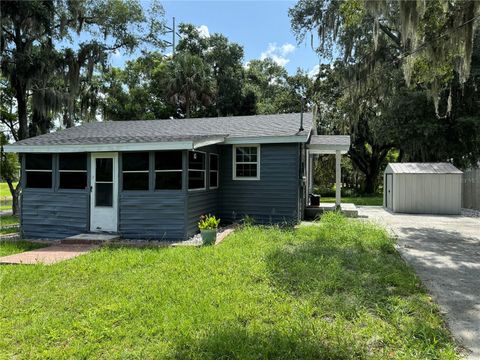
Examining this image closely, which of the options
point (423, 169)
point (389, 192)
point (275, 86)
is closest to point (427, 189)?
point (423, 169)

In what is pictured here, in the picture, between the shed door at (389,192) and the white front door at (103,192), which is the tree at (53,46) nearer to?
the white front door at (103,192)

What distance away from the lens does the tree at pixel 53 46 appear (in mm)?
13133

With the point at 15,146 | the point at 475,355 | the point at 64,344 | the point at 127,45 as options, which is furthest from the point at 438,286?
the point at 127,45

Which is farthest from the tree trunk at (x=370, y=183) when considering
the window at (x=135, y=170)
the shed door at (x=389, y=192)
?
the window at (x=135, y=170)

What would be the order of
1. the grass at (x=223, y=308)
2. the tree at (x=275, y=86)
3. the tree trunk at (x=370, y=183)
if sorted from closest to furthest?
the grass at (x=223, y=308) → the tree at (x=275, y=86) → the tree trunk at (x=370, y=183)

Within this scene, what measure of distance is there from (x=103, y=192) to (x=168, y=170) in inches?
75.4

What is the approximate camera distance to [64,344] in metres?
3.34

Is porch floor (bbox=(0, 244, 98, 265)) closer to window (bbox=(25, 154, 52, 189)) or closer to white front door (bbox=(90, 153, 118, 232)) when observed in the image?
white front door (bbox=(90, 153, 118, 232))

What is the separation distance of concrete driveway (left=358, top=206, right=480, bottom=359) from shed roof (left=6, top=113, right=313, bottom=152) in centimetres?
402

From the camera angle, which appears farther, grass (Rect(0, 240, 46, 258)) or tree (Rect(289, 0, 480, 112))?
tree (Rect(289, 0, 480, 112))

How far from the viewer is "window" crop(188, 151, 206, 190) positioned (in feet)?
28.2

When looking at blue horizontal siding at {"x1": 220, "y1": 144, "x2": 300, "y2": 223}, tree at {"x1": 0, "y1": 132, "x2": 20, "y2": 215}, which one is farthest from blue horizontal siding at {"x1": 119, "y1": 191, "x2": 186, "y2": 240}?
tree at {"x1": 0, "y1": 132, "x2": 20, "y2": 215}

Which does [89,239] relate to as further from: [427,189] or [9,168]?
[9,168]

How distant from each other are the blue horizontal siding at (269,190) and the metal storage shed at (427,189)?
639 cm
